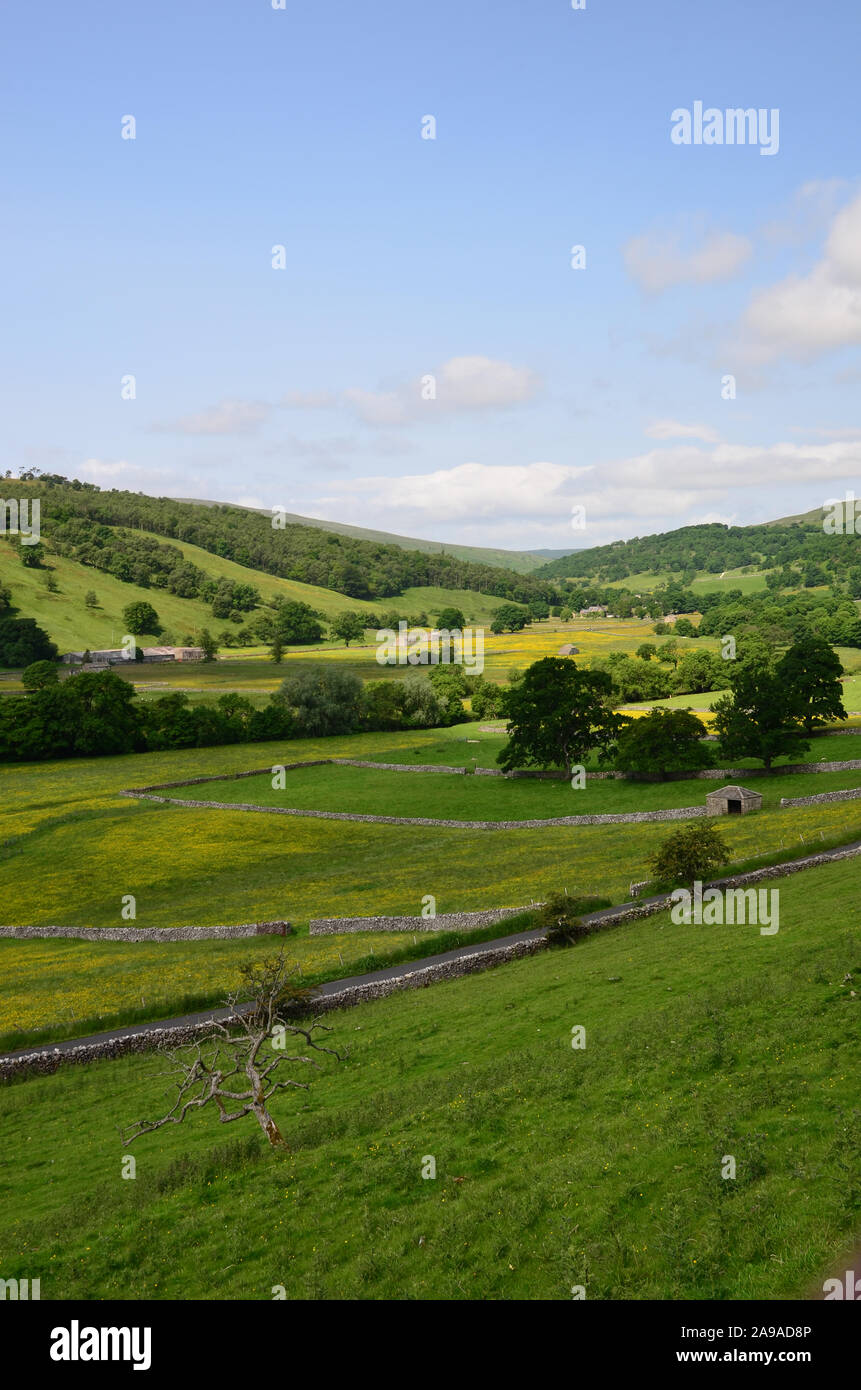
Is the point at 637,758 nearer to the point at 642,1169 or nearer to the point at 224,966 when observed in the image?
the point at 224,966

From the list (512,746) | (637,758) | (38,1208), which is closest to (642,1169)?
(38,1208)

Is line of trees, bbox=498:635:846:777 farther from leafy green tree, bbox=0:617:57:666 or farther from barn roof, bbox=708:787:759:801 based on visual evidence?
leafy green tree, bbox=0:617:57:666

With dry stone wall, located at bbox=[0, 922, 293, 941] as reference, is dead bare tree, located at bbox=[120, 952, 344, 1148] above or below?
above

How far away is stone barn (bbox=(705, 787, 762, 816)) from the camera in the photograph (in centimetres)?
6384

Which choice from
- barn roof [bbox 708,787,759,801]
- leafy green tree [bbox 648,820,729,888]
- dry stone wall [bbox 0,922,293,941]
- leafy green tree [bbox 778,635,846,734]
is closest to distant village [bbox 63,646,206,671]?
dry stone wall [bbox 0,922,293,941]

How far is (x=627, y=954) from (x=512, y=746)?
5471cm

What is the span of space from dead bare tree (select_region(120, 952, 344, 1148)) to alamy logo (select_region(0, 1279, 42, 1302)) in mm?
3134

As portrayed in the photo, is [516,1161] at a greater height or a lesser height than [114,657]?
lesser

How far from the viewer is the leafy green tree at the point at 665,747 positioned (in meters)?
79.3

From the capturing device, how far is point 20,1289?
16.6 m

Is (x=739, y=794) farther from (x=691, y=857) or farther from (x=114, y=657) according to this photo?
(x=114, y=657)
